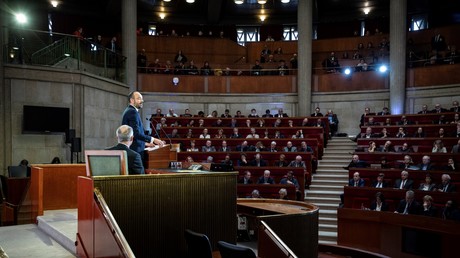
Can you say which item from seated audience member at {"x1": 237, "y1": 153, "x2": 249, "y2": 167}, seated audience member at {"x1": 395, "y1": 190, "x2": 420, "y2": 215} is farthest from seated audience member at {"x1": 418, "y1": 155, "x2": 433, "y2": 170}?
seated audience member at {"x1": 237, "y1": 153, "x2": 249, "y2": 167}

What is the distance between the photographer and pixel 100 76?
12602 mm

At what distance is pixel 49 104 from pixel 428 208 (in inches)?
339

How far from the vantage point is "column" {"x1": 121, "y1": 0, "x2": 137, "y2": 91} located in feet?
50.4

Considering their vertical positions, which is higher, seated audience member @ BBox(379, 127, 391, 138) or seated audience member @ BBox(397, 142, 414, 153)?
seated audience member @ BBox(379, 127, 391, 138)

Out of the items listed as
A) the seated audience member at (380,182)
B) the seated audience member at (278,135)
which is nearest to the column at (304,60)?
the seated audience member at (278,135)

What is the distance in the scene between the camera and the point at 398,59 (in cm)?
1498

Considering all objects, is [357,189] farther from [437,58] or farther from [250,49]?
[250,49]

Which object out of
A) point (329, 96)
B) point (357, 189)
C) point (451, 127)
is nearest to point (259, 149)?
point (357, 189)

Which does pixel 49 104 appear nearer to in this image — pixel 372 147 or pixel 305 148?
pixel 305 148

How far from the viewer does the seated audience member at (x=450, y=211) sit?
7176mm

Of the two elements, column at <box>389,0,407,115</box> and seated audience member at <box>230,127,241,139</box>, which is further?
column at <box>389,0,407,115</box>

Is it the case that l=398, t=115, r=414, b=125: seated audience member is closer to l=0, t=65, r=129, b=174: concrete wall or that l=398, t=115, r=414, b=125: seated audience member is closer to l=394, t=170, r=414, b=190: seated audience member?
l=394, t=170, r=414, b=190: seated audience member

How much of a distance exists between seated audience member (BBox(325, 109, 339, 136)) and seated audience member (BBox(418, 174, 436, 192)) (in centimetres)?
623

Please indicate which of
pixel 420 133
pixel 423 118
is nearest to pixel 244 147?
pixel 420 133
